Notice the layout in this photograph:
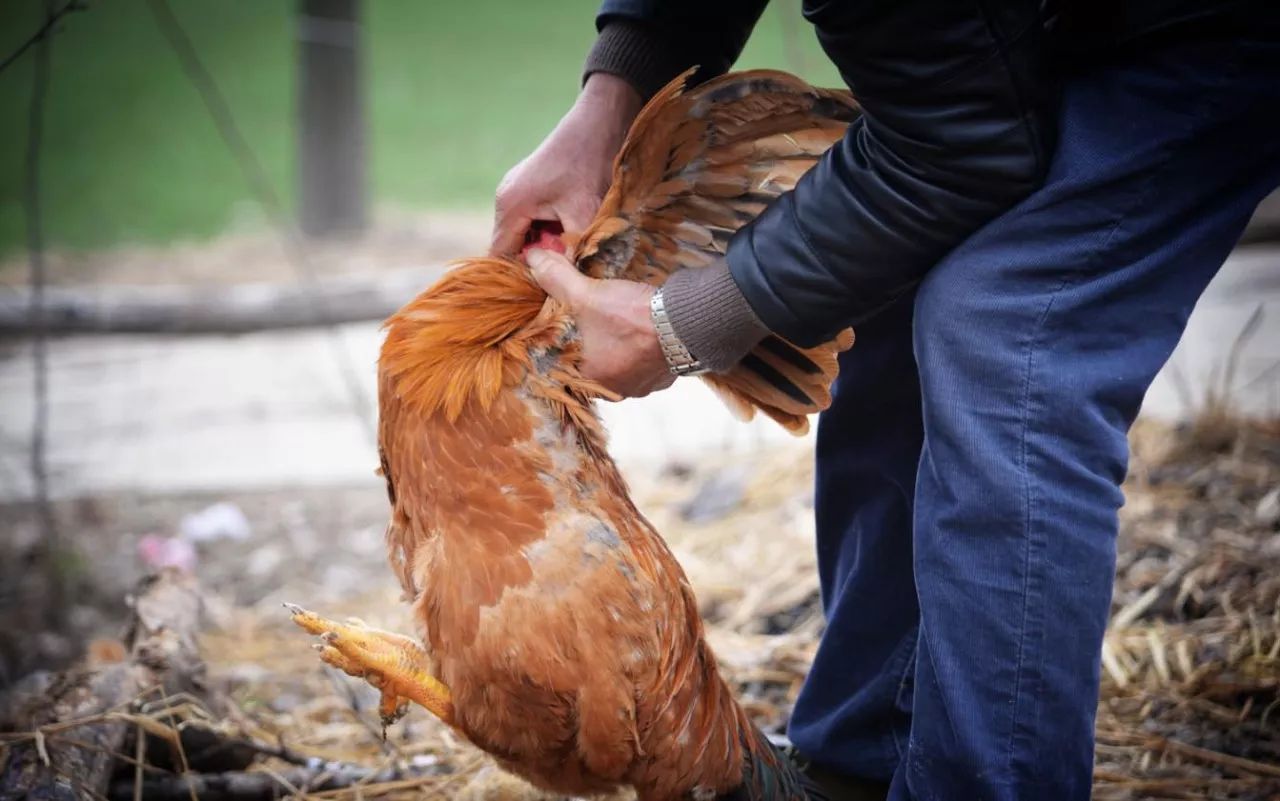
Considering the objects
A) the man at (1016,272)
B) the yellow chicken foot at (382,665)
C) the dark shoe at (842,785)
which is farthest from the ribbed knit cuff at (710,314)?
the dark shoe at (842,785)

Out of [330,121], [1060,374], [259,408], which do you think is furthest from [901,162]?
[330,121]

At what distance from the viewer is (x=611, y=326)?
1.87 m

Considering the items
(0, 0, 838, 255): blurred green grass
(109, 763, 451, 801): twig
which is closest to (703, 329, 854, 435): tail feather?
(109, 763, 451, 801): twig

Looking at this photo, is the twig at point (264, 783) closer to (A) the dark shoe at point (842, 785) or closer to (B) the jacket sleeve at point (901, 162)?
(A) the dark shoe at point (842, 785)

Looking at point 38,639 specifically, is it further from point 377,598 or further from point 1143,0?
point 1143,0

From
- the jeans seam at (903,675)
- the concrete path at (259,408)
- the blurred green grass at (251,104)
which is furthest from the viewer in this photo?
the blurred green grass at (251,104)

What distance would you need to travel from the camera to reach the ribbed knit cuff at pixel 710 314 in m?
1.77

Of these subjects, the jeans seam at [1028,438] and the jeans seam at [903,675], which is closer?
the jeans seam at [1028,438]

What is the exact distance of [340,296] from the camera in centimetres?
599

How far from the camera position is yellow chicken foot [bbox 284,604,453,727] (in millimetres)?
1915

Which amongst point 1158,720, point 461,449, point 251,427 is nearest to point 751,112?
point 461,449

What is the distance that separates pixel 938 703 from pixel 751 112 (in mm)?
1038

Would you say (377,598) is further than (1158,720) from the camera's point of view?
Yes

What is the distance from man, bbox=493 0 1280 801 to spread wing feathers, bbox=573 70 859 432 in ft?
0.64
